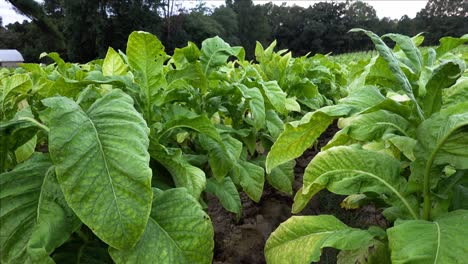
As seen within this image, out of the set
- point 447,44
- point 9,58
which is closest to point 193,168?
point 447,44

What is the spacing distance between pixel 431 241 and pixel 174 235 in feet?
2.42

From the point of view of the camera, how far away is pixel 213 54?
7.16ft

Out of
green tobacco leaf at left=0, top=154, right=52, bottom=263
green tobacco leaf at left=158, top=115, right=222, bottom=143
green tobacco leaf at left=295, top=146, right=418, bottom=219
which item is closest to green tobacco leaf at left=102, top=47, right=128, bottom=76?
green tobacco leaf at left=158, top=115, right=222, bottom=143

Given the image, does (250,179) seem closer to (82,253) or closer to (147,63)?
(147,63)

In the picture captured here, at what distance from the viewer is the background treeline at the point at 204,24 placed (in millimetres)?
36344

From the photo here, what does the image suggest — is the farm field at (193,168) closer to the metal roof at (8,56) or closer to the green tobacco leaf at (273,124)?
the green tobacco leaf at (273,124)

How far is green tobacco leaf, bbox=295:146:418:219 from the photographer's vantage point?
1436 millimetres

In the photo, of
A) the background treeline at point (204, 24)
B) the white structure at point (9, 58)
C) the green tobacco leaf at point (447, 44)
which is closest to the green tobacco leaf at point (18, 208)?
the green tobacco leaf at point (447, 44)

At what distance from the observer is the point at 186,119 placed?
1694mm

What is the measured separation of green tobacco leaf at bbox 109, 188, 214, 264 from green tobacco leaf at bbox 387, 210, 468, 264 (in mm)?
555

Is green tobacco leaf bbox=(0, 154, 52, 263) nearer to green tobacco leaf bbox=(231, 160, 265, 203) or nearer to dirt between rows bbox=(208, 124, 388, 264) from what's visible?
green tobacco leaf bbox=(231, 160, 265, 203)

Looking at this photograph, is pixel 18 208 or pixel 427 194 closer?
pixel 18 208

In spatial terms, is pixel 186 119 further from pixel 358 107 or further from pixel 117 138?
pixel 358 107

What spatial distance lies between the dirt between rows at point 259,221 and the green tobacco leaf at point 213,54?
1.07 metres
